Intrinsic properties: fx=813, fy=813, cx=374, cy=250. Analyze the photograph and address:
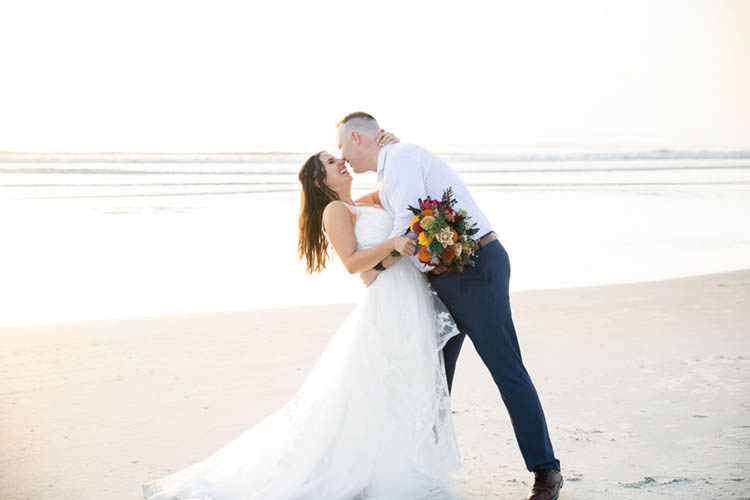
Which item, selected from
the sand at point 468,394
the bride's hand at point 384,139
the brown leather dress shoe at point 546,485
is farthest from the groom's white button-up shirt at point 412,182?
the sand at point 468,394

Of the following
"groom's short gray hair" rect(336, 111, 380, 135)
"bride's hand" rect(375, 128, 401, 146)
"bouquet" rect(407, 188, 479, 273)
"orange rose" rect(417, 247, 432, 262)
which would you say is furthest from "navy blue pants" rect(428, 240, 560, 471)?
"groom's short gray hair" rect(336, 111, 380, 135)

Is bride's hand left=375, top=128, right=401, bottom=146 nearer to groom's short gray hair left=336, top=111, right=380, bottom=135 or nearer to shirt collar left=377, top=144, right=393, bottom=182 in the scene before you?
groom's short gray hair left=336, top=111, right=380, bottom=135

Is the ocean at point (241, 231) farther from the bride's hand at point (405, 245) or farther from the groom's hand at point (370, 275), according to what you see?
the bride's hand at point (405, 245)

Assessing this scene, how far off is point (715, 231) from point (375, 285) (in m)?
9.46

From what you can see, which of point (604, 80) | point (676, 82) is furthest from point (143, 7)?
point (676, 82)

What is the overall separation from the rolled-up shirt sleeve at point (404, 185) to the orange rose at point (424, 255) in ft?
0.48

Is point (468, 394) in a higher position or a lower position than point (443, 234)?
lower

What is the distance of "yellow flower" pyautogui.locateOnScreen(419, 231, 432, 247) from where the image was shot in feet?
11.5

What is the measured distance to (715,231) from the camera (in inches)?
472

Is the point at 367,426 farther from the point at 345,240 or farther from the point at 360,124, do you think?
the point at 360,124

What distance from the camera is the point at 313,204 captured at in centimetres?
418

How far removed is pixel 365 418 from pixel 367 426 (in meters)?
0.04

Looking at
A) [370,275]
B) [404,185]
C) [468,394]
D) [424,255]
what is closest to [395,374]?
[370,275]

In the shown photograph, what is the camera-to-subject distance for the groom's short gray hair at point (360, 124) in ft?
13.3
